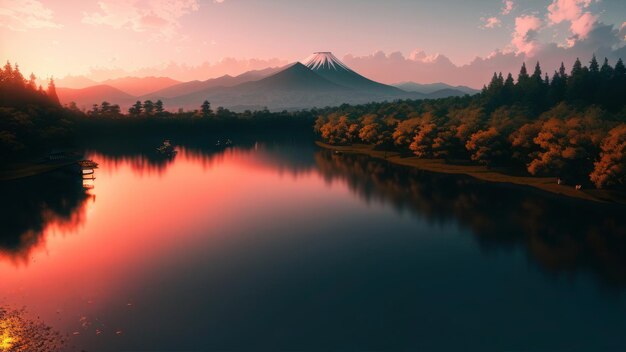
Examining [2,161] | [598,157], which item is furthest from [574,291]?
[2,161]

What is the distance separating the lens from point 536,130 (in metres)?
78.6

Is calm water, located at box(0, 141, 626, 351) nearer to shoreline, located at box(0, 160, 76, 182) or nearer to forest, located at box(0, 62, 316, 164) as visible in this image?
shoreline, located at box(0, 160, 76, 182)

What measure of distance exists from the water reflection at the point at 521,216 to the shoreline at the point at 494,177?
286 cm

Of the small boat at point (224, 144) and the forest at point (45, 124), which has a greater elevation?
the forest at point (45, 124)

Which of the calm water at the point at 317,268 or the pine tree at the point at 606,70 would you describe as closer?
the calm water at the point at 317,268

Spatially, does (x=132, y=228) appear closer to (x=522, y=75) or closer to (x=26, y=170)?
(x=26, y=170)

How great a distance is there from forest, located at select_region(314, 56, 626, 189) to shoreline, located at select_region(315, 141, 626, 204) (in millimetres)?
1769

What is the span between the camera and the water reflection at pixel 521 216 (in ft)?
133

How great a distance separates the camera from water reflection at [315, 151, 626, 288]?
133ft

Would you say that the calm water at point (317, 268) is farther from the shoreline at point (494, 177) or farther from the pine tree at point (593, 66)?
the pine tree at point (593, 66)

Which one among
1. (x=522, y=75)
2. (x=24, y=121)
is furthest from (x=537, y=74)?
(x=24, y=121)

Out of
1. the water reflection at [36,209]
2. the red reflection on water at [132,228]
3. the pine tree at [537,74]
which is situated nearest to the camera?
the red reflection on water at [132,228]

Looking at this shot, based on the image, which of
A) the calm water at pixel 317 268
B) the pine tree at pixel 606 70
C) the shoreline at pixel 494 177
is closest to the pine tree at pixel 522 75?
the pine tree at pixel 606 70

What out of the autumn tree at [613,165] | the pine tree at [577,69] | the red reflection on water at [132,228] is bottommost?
the red reflection on water at [132,228]
